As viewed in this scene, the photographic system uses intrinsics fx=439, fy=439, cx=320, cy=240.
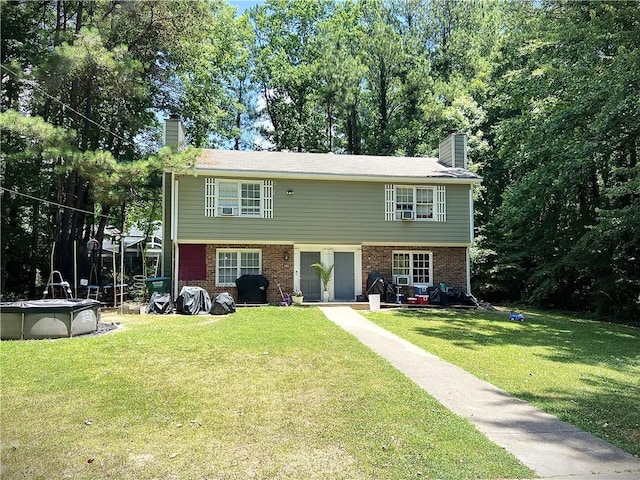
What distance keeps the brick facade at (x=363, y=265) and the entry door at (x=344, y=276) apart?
0.49m

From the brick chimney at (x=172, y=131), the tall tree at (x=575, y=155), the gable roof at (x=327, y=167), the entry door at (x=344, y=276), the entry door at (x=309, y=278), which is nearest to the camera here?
the tall tree at (x=575, y=155)

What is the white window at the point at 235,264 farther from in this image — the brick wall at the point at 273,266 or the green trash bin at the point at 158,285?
the green trash bin at the point at 158,285

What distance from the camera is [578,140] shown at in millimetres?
14148

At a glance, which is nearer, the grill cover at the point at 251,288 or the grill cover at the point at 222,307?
the grill cover at the point at 222,307

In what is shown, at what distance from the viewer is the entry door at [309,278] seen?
54.2 ft

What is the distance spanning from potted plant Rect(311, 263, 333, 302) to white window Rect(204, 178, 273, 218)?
257cm

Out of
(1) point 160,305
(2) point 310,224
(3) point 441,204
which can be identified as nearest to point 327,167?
(2) point 310,224

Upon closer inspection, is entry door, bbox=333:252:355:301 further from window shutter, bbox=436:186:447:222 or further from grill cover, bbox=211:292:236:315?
grill cover, bbox=211:292:236:315

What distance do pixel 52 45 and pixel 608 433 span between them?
64.4 ft

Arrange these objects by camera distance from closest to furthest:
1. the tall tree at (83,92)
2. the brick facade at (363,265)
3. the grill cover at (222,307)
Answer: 1. the grill cover at (222,307)
2. the tall tree at (83,92)
3. the brick facade at (363,265)

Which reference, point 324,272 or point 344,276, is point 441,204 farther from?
point 324,272

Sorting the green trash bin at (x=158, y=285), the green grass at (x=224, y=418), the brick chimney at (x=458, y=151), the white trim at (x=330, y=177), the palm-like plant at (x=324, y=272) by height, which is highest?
the brick chimney at (x=458, y=151)

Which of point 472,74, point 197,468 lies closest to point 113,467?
point 197,468

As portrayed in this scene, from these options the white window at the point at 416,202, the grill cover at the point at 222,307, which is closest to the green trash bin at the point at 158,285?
the grill cover at the point at 222,307
